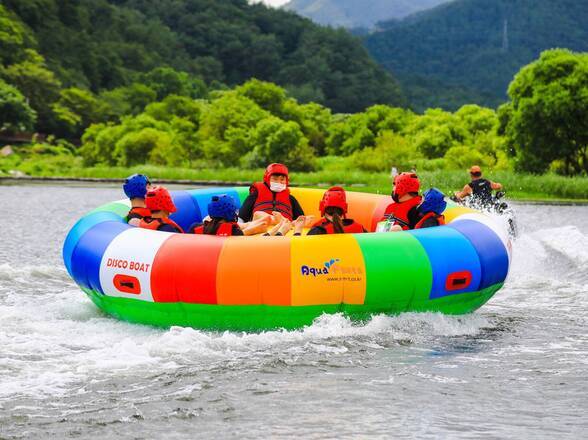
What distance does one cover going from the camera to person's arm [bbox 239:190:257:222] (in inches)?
392

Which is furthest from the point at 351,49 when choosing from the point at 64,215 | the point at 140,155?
the point at 64,215

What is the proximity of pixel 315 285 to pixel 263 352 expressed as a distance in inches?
28.5

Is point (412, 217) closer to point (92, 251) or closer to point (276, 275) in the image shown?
point (276, 275)

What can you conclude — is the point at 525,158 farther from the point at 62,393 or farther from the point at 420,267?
the point at 62,393

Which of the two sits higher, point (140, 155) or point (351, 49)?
point (351, 49)

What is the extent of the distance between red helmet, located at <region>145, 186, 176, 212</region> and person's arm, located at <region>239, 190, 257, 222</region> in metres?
1.43

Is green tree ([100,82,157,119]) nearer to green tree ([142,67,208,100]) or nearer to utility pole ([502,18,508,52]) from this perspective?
green tree ([142,67,208,100])

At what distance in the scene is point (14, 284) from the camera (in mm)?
10281

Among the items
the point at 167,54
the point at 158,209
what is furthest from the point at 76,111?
the point at 158,209

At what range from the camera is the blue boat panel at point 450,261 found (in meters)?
7.94

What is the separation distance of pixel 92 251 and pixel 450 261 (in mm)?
3120

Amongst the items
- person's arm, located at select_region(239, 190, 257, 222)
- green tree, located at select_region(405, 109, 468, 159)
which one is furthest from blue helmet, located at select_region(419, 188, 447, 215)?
green tree, located at select_region(405, 109, 468, 159)

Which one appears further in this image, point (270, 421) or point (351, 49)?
point (351, 49)

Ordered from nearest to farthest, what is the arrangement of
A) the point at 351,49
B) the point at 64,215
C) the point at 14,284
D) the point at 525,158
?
the point at 14,284 → the point at 64,215 → the point at 525,158 → the point at 351,49
